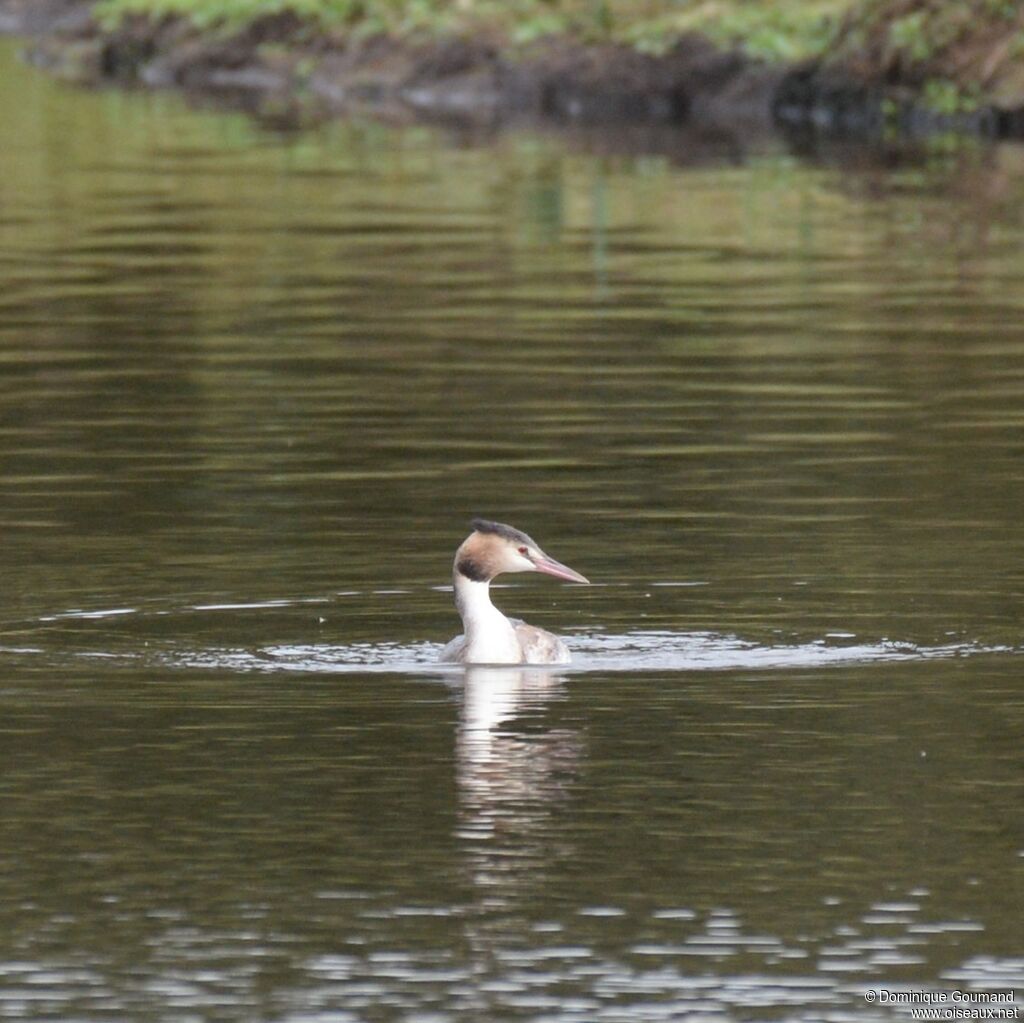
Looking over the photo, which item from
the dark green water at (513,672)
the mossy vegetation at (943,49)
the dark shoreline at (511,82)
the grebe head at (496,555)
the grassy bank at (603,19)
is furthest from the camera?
the grassy bank at (603,19)

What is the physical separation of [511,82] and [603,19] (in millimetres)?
1756

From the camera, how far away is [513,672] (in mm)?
11805

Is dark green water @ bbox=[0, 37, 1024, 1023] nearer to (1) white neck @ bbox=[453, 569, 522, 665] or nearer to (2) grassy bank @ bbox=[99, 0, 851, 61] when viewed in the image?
(1) white neck @ bbox=[453, 569, 522, 665]

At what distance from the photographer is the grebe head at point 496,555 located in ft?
39.5

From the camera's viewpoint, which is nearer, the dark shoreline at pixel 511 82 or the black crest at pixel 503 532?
the black crest at pixel 503 532

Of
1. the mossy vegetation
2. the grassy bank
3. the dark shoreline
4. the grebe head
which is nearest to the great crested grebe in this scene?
the grebe head

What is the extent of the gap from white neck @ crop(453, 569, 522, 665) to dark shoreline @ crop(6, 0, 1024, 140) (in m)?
32.2

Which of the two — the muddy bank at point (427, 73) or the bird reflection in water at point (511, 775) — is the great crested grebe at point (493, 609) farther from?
the muddy bank at point (427, 73)

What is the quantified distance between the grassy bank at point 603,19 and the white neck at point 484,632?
114 feet

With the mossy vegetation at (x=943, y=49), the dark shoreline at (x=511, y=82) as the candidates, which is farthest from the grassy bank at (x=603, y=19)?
the mossy vegetation at (x=943, y=49)

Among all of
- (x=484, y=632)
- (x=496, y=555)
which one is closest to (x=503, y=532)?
(x=496, y=555)

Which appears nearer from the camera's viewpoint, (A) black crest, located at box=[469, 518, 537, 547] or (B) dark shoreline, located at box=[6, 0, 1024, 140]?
(A) black crest, located at box=[469, 518, 537, 547]

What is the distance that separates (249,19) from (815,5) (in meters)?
12.5

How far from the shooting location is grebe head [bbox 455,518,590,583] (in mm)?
12031
